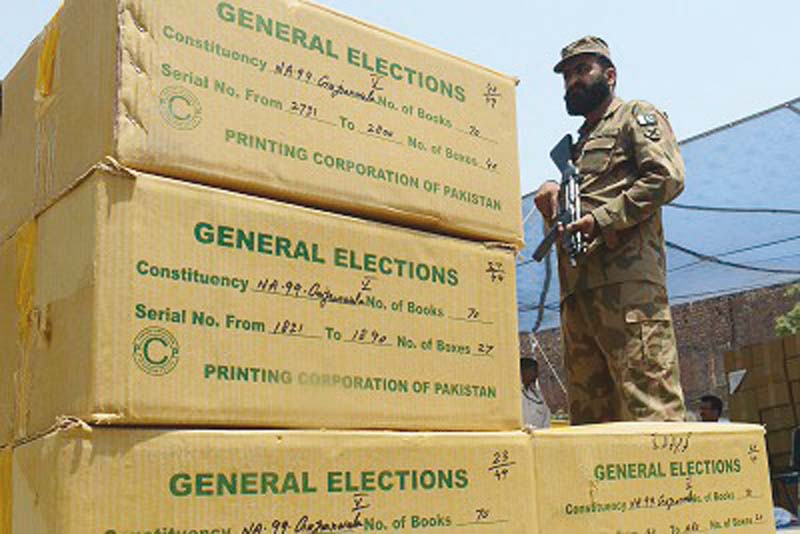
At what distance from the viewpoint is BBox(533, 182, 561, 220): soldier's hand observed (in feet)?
7.78

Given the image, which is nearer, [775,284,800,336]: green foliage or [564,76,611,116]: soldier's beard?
[564,76,611,116]: soldier's beard

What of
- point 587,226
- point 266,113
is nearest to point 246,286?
point 266,113

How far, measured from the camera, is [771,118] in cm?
488

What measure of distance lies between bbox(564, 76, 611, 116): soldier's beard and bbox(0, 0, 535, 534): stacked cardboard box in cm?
109

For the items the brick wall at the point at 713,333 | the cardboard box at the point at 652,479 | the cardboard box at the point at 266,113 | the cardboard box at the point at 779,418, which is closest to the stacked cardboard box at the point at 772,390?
the cardboard box at the point at 779,418

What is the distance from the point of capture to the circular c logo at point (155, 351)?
3.33 ft

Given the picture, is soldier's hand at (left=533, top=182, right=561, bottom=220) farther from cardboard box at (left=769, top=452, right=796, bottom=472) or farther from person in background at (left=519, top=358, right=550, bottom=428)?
cardboard box at (left=769, top=452, right=796, bottom=472)

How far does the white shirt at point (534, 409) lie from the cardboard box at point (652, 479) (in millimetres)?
2791

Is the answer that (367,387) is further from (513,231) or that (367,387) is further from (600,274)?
(600,274)

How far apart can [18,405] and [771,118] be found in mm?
4631

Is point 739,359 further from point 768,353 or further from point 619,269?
point 619,269

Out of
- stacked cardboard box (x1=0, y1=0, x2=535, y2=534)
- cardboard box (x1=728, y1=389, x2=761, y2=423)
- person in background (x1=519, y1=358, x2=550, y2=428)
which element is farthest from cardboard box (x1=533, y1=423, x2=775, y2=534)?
cardboard box (x1=728, y1=389, x2=761, y2=423)

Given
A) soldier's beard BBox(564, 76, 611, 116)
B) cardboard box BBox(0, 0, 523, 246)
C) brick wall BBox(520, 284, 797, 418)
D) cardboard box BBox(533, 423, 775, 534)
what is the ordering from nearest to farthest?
cardboard box BBox(0, 0, 523, 246) → cardboard box BBox(533, 423, 775, 534) → soldier's beard BBox(564, 76, 611, 116) → brick wall BBox(520, 284, 797, 418)

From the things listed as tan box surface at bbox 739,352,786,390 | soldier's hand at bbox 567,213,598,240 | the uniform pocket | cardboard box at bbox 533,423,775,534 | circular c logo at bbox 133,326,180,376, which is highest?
the uniform pocket
